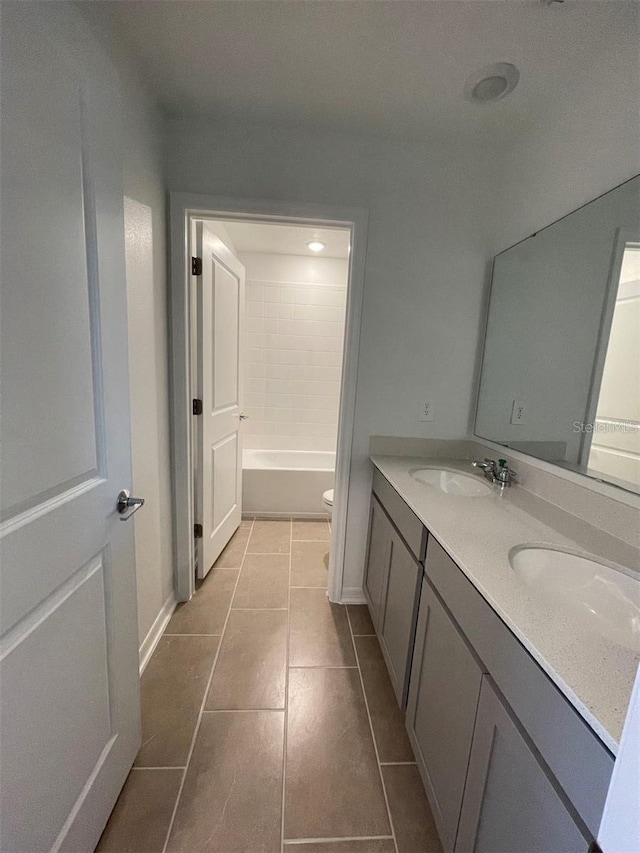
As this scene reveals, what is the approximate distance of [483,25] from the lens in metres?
1.02

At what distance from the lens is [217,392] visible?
6.72ft

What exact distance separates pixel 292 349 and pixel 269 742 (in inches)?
115

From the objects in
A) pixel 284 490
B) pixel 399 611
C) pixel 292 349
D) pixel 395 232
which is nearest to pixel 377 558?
pixel 399 611

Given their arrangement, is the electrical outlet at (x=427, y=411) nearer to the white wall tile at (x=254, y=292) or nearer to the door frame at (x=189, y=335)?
the door frame at (x=189, y=335)

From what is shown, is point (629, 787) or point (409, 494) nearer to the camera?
point (629, 787)

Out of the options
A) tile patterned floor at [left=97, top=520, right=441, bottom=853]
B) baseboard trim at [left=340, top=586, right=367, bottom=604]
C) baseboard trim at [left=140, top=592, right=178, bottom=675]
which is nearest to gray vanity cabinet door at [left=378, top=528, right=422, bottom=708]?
tile patterned floor at [left=97, top=520, right=441, bottom=853]

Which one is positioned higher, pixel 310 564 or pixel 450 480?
pixel 450 480

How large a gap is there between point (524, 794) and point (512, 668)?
0.64 feet

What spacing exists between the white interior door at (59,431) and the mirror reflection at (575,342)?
146 cm

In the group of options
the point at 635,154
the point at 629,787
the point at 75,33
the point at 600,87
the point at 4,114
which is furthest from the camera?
the point at 600,87

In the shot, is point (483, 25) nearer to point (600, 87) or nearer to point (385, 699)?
point (600, 87)

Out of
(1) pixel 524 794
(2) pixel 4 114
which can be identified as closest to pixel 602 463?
(1) pixel 524 794

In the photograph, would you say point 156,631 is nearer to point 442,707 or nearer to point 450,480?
point 442,707

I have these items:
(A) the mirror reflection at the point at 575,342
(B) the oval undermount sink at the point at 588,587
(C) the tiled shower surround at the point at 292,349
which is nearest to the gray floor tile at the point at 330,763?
(B) the oval undermount sink at the point at 588,587
